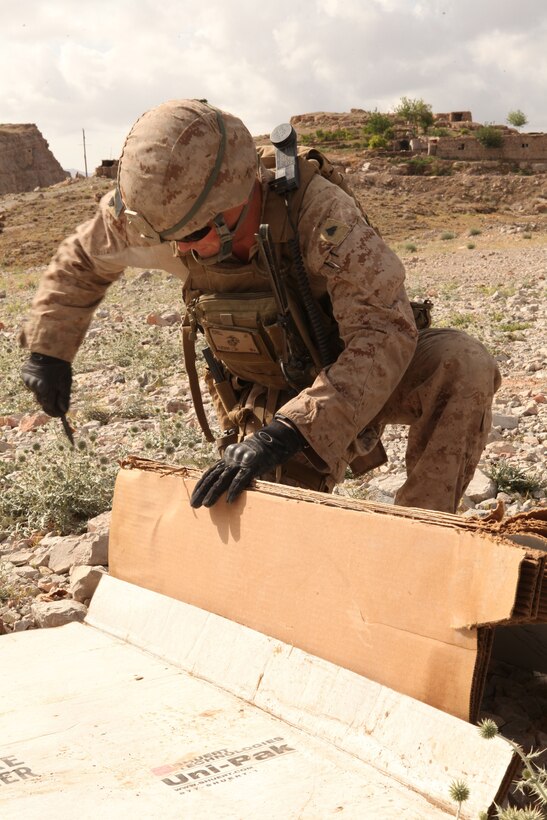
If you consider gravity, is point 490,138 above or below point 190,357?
above

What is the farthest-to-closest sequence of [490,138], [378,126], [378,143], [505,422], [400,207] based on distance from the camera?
1. [378,126]
2. [378,143]
3. [490,138]
4. [400,207]
5. [505,422]

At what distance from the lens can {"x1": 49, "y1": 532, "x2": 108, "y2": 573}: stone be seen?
3250 mm

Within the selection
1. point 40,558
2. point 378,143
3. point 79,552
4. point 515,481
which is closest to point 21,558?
point 40,558

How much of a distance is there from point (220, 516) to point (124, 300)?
996 centimetres

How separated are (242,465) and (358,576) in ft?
1.61

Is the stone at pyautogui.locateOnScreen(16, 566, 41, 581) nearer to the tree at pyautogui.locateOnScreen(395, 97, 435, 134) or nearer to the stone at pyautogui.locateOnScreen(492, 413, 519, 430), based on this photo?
the stone at pyautogui.locateOnScreen(492, 413, 519, 430)

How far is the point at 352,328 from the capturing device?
2701 millimetres

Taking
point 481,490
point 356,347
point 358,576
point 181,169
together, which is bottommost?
point 481,490

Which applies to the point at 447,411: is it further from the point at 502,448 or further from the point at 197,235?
the point at 502,448

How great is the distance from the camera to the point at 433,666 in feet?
6.13

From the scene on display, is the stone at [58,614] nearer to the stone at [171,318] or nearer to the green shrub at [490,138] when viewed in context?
the stone at [171,318]

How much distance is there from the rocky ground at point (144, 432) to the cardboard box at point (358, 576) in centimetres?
33

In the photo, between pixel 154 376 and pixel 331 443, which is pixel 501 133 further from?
pixel 331 443

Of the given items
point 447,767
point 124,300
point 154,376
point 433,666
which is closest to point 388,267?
point 433,666
